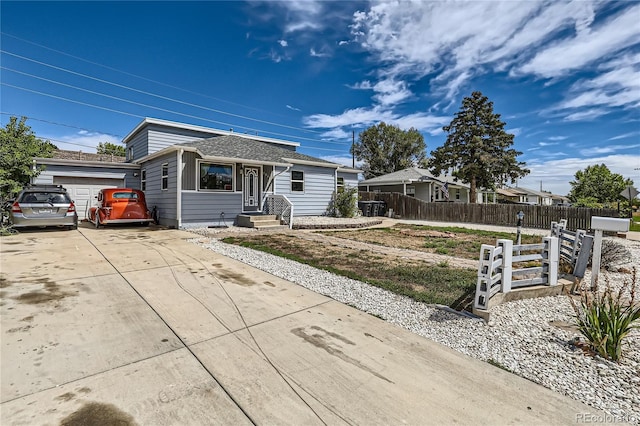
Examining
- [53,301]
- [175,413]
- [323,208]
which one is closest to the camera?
[175,413]

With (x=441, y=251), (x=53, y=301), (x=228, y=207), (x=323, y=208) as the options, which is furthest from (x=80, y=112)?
(x=441, y=251)

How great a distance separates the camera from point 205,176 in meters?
11.3

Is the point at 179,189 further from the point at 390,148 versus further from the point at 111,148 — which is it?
the point at 111,148

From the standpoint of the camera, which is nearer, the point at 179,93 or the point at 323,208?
the point at 323,208

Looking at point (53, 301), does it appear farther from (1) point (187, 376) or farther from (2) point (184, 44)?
(2) point (184, 44)

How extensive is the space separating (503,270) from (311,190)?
39.5 ft

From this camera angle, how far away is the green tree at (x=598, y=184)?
35.7 metres

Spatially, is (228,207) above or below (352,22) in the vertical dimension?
below

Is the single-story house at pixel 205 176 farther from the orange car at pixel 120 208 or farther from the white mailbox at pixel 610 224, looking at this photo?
the white mailbox at pixel 610 224

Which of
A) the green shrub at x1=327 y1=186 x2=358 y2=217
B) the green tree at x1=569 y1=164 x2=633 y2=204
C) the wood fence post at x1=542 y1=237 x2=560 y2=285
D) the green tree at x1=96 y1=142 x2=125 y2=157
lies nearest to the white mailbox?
the wood fence post at x1=542 y1=237 x2=560 y2=285

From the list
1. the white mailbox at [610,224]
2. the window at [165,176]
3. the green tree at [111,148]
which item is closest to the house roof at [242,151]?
the window at [165,176]

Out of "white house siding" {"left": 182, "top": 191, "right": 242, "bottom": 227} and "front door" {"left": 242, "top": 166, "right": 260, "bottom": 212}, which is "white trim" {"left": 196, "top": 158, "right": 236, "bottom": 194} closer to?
"white house siding" {"left": 182, "top": 191, "right": 242, "bottom": 227}

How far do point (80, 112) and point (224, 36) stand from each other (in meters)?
14.6

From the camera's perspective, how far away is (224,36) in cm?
1464
